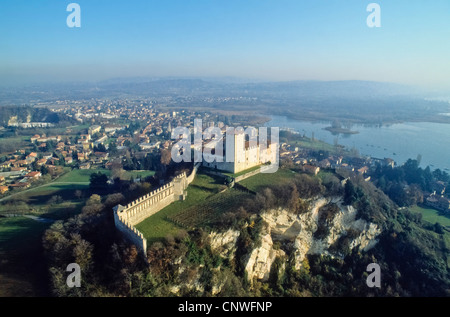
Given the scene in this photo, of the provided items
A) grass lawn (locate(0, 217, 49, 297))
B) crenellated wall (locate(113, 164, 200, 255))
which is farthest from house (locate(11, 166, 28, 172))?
crenellated wall (locate(113, 164, 200, 255))

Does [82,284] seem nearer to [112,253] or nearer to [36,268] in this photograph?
[112,253]

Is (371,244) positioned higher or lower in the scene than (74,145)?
lower

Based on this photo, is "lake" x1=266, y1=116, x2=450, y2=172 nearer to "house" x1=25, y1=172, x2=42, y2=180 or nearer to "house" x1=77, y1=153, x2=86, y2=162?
"house" x1=77, y1=153, x2=86, y2=162

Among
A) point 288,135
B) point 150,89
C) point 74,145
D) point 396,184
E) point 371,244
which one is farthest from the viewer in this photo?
point 150,89

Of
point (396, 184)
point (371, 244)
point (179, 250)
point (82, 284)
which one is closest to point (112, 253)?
point (82, 284)

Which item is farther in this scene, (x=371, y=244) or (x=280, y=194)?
(x=371, y=244)

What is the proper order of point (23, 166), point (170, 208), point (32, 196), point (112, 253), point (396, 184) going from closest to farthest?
point (112, 253) → point (170, 208) → point (32, 196) → point (396, 184) → point (23, 166)

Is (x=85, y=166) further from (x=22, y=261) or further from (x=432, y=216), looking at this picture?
(x=432, y=216)

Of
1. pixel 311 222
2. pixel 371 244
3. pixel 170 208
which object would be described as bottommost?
pixel 371 244
